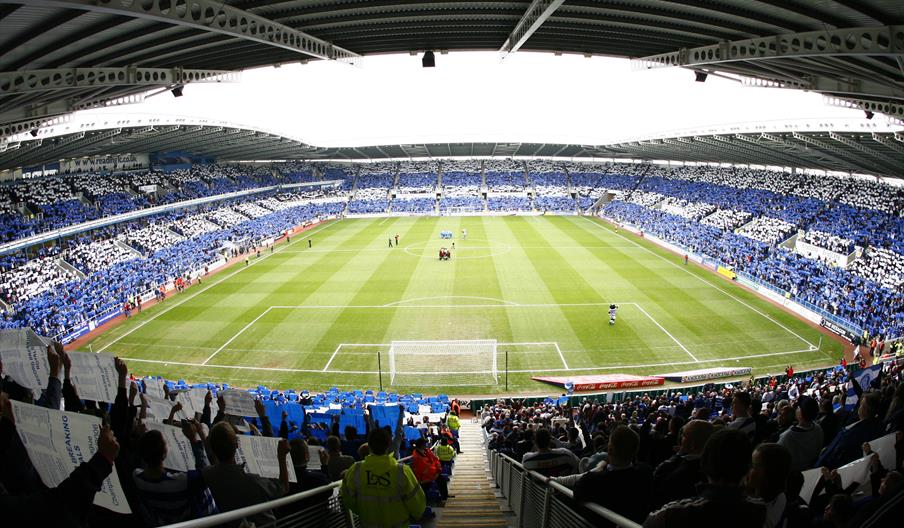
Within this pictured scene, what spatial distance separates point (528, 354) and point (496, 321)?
455cm

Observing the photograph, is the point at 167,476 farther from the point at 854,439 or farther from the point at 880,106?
the point at 880,106

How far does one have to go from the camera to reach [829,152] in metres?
41.1

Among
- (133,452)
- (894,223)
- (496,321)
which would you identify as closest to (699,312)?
(496,321)

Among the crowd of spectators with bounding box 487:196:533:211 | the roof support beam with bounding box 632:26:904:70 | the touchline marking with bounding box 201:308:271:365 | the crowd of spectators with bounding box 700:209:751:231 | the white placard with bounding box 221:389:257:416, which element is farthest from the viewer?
the crowd of spectators with bounding box 487:196:533:211

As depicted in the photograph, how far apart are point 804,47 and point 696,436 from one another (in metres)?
14.8

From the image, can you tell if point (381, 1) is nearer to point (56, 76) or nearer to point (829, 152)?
point (56, 76)

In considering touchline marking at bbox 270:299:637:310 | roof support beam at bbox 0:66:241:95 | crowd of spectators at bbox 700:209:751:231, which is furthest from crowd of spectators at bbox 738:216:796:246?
roof support beam at bbox 0:66:241:95

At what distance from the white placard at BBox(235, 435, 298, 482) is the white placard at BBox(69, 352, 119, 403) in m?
2.97

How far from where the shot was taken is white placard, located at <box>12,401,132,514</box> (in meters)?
3.13

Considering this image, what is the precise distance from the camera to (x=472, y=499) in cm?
912

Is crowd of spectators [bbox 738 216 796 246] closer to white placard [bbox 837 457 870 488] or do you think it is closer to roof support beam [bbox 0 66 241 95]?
roof support beam [bbox 0 66 241 95]

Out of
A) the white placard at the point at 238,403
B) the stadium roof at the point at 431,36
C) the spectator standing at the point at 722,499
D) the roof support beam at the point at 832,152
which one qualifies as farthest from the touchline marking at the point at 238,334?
the roof support beam at the point at 832,152

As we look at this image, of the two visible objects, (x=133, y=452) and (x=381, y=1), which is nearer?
(x=133, y=452)

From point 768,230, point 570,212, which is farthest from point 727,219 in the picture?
point 570,212
